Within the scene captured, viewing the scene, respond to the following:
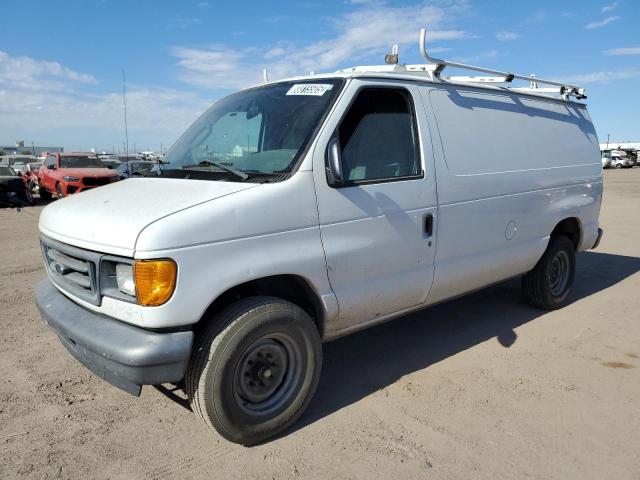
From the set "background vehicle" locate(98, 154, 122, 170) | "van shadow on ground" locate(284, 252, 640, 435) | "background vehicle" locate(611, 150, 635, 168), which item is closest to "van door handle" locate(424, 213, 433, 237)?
"van shadow on ground" locate(284, 252, 640, 435)

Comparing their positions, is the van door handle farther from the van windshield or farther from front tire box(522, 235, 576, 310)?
front tire box(522, 235, 576, 310)

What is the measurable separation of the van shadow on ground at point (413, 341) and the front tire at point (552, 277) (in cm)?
19

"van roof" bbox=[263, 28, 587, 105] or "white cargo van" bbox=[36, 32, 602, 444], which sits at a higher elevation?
"van roof" bbox=[263, 28, 587, 105]

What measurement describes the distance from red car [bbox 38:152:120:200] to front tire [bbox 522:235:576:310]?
13.3 metres

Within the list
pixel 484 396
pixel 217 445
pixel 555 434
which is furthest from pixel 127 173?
pixel 555 434

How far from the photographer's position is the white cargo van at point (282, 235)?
101 inches

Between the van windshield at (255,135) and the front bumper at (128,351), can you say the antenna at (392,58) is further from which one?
the front bumper at (128,351)

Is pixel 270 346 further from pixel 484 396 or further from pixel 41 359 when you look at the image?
pixel 41 359

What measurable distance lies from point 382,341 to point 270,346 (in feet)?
5.94

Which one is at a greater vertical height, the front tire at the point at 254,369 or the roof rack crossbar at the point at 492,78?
the roof rack crossbar at the point at 492,78

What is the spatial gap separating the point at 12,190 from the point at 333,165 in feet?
54.5

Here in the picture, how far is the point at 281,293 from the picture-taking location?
318 cm

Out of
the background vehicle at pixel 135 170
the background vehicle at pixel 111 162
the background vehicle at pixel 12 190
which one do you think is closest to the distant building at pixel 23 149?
the background vehicle at pixel 111 162

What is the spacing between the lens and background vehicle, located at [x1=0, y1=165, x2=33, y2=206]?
52.8 feet
